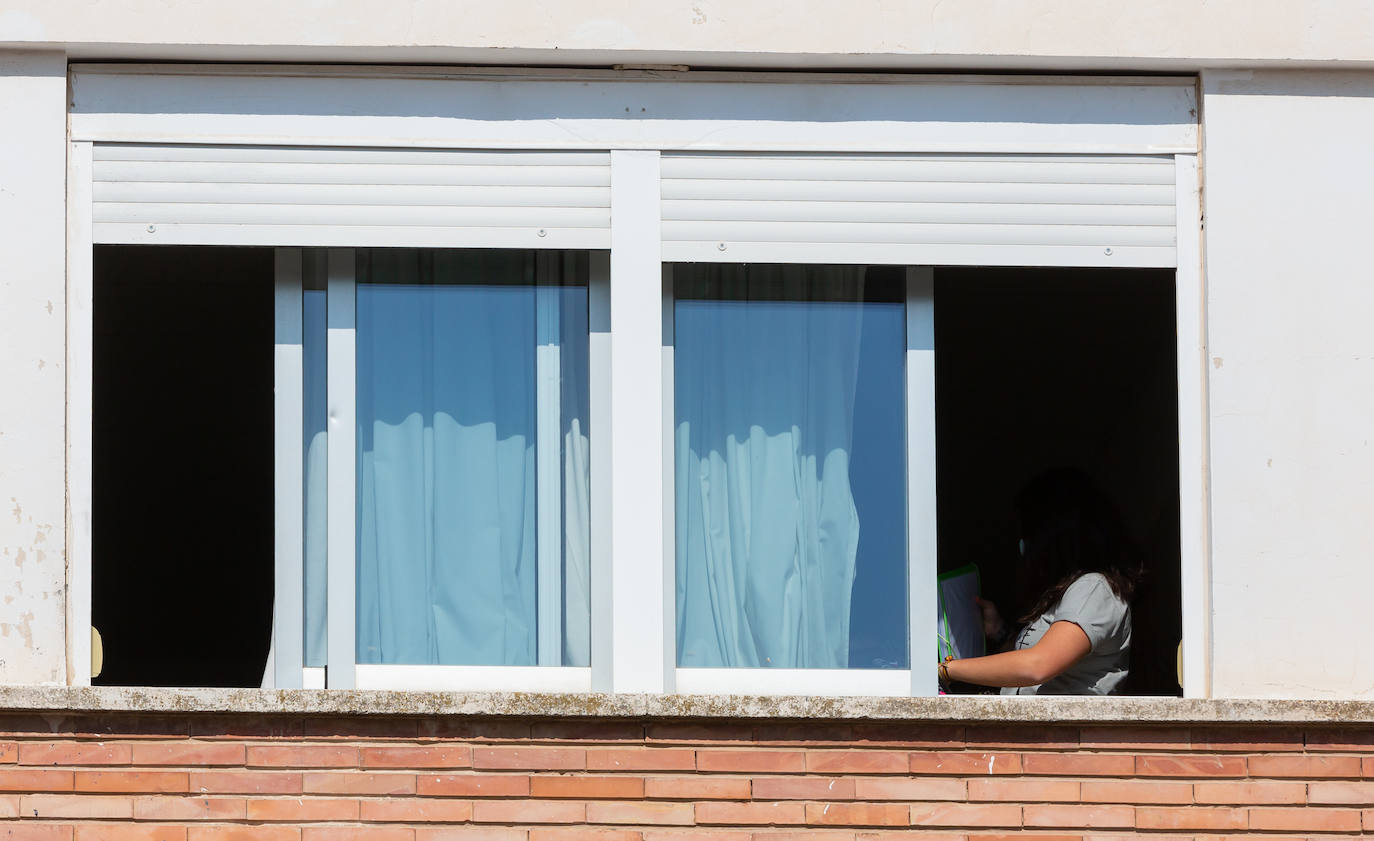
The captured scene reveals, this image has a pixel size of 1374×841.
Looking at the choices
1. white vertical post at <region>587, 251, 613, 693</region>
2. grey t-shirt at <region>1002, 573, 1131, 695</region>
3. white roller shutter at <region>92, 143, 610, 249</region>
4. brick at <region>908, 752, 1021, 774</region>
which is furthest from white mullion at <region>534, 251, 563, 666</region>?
grey t-shirt at <region>1002, 573, 1131, 695</region>

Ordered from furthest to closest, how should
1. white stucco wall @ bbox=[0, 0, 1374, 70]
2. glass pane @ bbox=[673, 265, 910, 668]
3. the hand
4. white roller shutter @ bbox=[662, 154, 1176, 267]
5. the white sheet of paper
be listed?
the hand < the white sheet of paper < glass pane @ bbox=[673, 265, 910, 668] < white roller shutter @ bbox=[662, 154, 1176, 267] < white stucco wall @ bbox=[0, 0, 1374, 70]

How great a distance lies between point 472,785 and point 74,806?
1.19 m

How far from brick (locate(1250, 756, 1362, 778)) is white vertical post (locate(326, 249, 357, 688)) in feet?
9.21

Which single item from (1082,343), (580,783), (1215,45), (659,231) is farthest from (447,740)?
(1082,343)

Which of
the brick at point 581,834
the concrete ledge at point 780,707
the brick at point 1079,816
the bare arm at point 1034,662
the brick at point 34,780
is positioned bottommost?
the brick at point 581,834

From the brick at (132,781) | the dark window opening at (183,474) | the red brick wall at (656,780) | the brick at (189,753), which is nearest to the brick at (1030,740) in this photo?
the red brick wall at (656,780)

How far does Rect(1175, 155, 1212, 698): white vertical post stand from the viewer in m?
4.39

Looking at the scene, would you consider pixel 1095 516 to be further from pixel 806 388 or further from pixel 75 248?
pixel 75 248

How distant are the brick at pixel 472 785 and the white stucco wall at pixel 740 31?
220cm

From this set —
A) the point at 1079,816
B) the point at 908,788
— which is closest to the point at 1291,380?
the point at 1079,816

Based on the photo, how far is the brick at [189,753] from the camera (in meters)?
4.28

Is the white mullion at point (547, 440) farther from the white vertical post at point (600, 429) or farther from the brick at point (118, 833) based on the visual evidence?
the brick at point (118, 833)

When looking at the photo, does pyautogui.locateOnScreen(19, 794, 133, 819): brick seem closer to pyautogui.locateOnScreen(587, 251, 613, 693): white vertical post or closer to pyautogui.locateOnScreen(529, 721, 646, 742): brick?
pyautogui.locateOnScreen(529, 721, 646, 742): brick

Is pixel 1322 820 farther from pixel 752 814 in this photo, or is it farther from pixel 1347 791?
pixel 752 814
